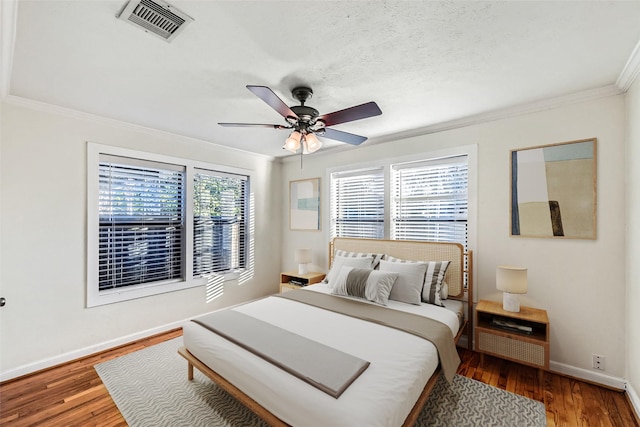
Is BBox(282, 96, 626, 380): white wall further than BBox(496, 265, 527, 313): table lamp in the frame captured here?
No

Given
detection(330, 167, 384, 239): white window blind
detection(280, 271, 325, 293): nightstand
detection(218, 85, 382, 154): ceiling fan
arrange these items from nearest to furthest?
detection(218, 85, 382, 154): ceiling fan
detection(330, 167, 384, 239): white window blind
detection(280, 271, 325, 293): nightstand

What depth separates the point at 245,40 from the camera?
1730mm

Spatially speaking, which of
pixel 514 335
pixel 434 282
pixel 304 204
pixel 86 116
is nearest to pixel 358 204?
pixel 304 204

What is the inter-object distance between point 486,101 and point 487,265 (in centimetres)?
168

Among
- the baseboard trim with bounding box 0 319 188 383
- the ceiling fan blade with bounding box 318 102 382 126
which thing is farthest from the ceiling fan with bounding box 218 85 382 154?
the baseboard trim with bounding box 0 319 188 383

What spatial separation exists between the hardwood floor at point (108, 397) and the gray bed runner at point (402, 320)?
2.14ft

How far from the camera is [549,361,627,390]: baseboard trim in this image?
2322 mm

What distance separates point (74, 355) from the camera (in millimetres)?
2850

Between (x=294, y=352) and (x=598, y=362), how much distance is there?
8.83 feet

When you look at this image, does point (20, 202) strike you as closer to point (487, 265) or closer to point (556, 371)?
point (487, 265)

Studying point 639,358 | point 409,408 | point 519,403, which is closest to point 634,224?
point 639,358

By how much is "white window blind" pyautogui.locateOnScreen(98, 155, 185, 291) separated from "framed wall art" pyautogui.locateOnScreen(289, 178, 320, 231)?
1829mm

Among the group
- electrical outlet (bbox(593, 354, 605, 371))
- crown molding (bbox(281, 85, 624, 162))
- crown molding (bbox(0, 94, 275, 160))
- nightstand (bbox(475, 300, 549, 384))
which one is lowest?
electrical outlet (bbox(593, 354, 605, 371))

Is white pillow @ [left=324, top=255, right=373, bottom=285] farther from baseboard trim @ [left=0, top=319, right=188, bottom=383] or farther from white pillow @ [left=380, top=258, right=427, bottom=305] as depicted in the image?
baseboard trim @ [left=0, top=319, right=188, bottom=383]
